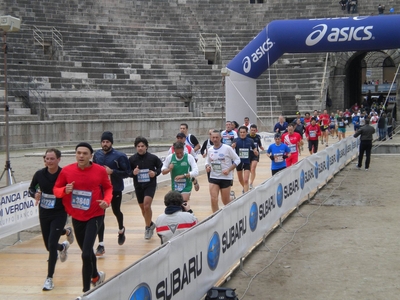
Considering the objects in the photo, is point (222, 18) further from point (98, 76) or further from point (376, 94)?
point (376, 94)

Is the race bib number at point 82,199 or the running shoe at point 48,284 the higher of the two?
the race bib number at point 82,199

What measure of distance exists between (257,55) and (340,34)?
A: 2897mm

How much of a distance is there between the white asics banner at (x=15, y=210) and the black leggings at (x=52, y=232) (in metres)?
2.72

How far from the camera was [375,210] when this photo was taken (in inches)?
565

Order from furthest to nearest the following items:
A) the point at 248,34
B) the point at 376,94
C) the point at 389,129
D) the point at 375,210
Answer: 1. the point at 376,94
2. the point at 248,34
3. the point at 389,129
4. the point at 375,210

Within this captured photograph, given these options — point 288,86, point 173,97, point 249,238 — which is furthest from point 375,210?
point 288,86

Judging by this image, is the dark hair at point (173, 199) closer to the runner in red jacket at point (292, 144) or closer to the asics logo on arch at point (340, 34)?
the runner in red jacket at point (292, 144)

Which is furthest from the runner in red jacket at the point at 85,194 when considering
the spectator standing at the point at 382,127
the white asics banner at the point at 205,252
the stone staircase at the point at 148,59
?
the spectator standing at the point at 382,127

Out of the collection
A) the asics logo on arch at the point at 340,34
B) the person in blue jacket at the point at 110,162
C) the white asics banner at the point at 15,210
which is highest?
the asics logo on arch at the point at 340,34

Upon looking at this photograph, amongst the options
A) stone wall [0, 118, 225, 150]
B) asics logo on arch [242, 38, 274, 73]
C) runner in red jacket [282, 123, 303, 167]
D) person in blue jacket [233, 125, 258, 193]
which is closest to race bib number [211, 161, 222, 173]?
person in blue jacket [233, 125, 258, 193]

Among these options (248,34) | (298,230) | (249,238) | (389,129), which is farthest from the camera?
(248,34)

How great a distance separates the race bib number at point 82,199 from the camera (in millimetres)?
7398

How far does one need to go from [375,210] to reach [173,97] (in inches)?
850

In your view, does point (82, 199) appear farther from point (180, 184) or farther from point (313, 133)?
point (313, 133)
